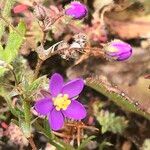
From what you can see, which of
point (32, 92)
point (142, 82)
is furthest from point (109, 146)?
point (32, 92)

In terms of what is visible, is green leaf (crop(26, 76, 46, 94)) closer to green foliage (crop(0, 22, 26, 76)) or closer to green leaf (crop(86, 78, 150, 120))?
green foliage (crop(0, 22, 26, 76))

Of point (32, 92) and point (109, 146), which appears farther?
point (109, 146)

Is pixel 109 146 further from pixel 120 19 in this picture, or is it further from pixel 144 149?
pixel 120 19

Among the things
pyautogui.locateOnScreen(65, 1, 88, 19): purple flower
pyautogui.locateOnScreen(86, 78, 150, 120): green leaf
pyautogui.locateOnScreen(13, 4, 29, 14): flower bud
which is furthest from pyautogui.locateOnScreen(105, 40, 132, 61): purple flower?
pyautogui.locateOnScreen(13, 4, 29, 14): flower bud

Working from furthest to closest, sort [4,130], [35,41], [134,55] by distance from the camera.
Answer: [134,55], [35,41], [4,130]

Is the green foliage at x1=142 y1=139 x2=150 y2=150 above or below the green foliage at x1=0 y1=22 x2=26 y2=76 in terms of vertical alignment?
below

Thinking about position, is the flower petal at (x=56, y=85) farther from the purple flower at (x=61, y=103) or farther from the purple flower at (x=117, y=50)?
the purple flower at (x=117, y=50)

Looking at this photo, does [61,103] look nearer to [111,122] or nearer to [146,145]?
[111,122]
